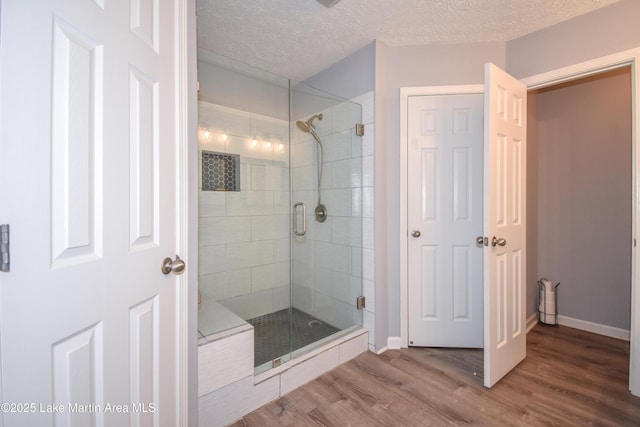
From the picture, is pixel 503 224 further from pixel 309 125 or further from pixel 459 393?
pixel 309 125

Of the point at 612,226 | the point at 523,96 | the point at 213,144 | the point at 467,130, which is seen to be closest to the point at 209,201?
the point at 213,144

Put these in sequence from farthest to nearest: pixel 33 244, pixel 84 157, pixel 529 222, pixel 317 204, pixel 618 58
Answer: pixel 529 222 → pixel 317 204 → pixel 618 58 → pixel 84 157 → pixel 33 244

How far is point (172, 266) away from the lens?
3.56 ft

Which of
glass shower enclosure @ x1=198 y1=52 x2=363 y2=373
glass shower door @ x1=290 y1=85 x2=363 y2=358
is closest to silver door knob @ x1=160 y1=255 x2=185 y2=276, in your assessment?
glass shower enclosure @ x1=198 y1=52 x2=363 y2=373

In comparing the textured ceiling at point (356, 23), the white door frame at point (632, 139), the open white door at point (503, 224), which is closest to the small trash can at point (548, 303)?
the open white door at point (503, 224)

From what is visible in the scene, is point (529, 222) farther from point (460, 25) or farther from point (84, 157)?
point (84, 157)

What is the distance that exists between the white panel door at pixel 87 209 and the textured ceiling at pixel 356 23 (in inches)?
39.5

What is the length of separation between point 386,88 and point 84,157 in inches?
84.4

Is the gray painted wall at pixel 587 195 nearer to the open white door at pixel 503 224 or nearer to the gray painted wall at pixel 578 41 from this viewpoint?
the gray painted wall at pixel 578 41

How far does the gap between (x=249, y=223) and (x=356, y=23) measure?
5.87 ft

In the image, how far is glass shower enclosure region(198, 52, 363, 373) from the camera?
2316 mm

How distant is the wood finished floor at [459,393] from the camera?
153cm

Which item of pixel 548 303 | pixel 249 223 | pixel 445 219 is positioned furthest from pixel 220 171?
pixel 548 303

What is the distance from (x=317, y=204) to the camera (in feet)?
8.05
